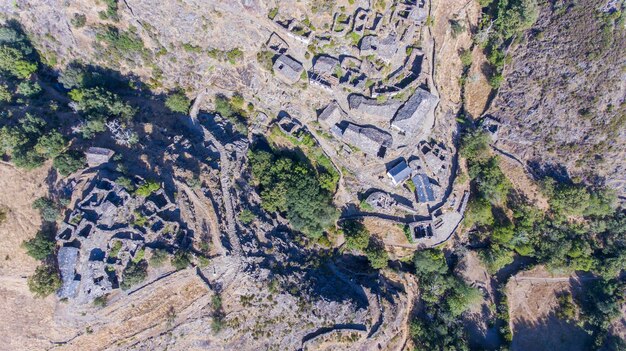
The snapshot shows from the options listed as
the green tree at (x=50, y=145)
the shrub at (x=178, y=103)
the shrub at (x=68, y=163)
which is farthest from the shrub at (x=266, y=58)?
the green tree at (x=50, y=145)

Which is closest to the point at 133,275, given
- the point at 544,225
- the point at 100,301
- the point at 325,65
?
the point at 100,301

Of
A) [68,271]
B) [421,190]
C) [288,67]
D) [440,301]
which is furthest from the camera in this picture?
[421,190]

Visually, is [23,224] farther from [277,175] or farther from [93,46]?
[277,175]

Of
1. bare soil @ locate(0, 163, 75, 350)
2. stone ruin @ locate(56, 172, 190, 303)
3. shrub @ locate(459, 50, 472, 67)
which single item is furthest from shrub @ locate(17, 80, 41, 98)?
shrub @ locate(459, 50, 472, 67)

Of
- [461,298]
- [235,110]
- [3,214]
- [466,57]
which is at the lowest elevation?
[3,214]

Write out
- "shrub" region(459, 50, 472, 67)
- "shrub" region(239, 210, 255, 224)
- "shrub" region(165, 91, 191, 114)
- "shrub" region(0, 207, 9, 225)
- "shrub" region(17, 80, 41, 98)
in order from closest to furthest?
"shrub" region(0, 207, 9, 225)
"shrub" region(239, 210, 255, 224)
"shrub" region(17, 80, 41, 98)
"shrub" region(165, 91, 191, 114)
"shrub" region(459, 50, 472, 67)

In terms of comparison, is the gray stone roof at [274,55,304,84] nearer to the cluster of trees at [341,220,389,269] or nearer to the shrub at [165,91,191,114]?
the shrub at [165,91,191,114]

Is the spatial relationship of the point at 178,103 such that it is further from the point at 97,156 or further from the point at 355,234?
the point at 355,234
